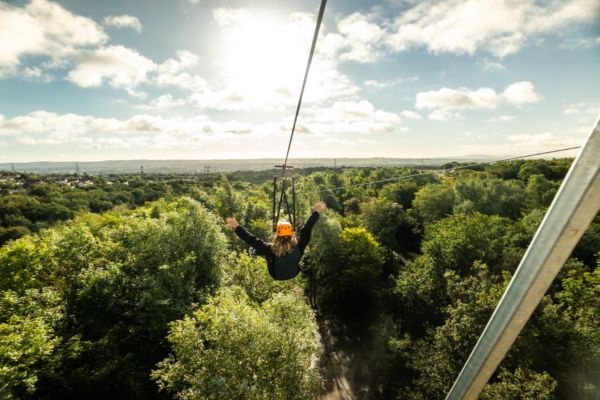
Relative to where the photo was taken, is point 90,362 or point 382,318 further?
point 382,318

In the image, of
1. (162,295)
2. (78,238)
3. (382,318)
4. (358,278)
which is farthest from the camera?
(358,278)

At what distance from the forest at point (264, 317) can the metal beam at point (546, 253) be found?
6426mm

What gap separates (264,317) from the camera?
15.6 metres

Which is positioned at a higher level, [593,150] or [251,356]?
[593,150]

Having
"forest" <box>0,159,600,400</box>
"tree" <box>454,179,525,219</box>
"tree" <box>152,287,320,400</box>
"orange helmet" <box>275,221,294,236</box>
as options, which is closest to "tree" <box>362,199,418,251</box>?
"tree" <box>454,179,525,219</box>

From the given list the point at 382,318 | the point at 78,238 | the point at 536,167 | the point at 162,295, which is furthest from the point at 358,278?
the point at 536,167

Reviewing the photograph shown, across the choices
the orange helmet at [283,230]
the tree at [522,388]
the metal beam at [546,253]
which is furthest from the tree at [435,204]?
the metal beam at [546,253]

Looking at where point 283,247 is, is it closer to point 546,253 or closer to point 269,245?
point 269,245

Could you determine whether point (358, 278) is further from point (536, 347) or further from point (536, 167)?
point (536, 167)

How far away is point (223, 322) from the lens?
14586 millimetres

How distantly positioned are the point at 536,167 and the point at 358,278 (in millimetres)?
64276

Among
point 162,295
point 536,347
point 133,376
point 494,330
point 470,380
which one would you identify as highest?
point 494,330

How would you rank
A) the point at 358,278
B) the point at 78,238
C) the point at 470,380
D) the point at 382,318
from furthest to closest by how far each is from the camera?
1. the point at 358,278
2. the point at 382,318
3. the point at 78,238
4. the point at 470,380

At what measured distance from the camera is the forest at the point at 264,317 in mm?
14508
